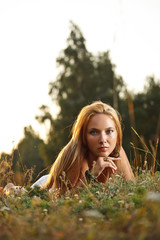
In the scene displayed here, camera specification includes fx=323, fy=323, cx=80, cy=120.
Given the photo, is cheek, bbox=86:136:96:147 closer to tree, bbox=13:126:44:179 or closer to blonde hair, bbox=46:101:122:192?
blonde hair, bbox=46:101:122:192

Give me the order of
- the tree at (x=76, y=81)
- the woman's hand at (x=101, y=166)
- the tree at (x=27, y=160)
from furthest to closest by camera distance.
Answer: the tree at (x=76, y=81), the tree at (x=27, y=160), the woman's hand at (x=101, y=166)

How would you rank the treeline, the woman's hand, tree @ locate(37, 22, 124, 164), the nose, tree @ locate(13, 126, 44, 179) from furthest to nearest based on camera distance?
tree @ locate(37, 22, 124, 164), the treeline, tree @ locate(13, 126, 44, 179), the nose, the woman's hand

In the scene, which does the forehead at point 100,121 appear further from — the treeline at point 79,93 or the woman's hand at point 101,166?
the treeline at point 79,93

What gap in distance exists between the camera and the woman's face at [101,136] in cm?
393

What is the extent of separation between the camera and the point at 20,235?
140cm

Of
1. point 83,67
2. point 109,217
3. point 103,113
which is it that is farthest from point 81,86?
point 109,217

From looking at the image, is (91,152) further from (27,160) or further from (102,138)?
(27,160)

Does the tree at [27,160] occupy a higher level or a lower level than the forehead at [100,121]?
lower

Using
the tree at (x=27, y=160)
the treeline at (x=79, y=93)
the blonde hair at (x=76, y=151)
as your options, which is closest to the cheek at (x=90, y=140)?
the blonde hair at (x=76, y=151)

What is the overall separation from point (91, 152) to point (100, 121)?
42 centimetres

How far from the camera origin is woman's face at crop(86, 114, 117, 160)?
393cm

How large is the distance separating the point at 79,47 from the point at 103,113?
2271 cm

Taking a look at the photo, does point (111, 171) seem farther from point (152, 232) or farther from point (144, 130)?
point (144, 130)

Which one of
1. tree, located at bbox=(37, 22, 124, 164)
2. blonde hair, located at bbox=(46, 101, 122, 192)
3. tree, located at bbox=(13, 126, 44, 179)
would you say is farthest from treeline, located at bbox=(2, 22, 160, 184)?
blonde hair, located at bbox=(46, 101, 122, 192)
